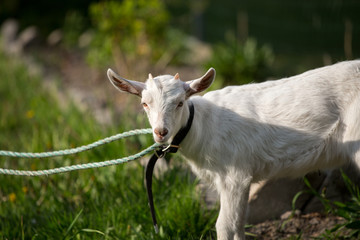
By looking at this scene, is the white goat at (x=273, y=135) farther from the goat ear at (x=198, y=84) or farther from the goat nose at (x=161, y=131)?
the goat nose at (x=161, y=131)

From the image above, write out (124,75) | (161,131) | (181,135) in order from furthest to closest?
(124,75) → (181,135) → (161,131)

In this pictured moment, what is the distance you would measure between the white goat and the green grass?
0.46m

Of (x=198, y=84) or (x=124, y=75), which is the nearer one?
(x=198, y=84)

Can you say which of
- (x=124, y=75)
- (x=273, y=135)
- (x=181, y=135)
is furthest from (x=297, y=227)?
(x=124, y=75)

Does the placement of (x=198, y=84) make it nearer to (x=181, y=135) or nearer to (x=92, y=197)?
(x=181, y=135)

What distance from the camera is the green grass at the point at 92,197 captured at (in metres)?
2.88

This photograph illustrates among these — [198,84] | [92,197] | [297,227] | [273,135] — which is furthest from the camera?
[92,197]

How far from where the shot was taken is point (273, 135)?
8.46ft

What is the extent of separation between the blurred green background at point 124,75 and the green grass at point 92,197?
11mm

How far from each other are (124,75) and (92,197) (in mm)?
3107

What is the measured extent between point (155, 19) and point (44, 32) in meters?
5.41

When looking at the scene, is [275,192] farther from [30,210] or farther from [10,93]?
[10,93]

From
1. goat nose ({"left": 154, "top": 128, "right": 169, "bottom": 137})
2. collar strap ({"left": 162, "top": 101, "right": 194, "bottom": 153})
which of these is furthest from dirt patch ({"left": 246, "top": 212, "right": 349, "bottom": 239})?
goat nose ({"left": 154, "top": 128, "right": 169, "bottom": 137})

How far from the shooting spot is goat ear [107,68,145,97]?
2.32m
